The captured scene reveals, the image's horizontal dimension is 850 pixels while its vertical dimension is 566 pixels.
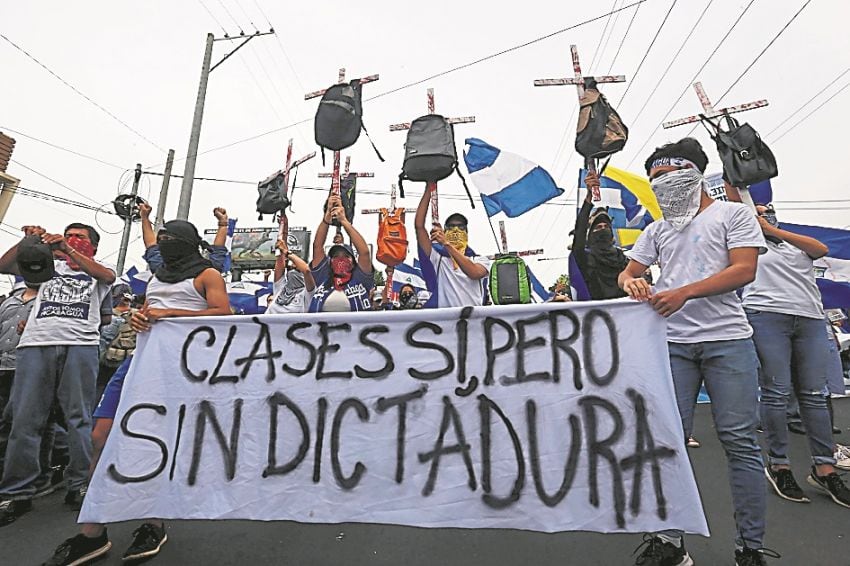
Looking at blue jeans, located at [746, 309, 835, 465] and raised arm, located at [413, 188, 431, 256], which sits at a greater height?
raised arm, located at [413, 188, 431, 256]

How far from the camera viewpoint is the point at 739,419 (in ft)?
6.84

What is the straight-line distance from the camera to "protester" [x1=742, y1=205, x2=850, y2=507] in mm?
2977

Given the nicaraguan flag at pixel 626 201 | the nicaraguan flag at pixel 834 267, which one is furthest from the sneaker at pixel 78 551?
the nicaraguan flag at pixel 834 267

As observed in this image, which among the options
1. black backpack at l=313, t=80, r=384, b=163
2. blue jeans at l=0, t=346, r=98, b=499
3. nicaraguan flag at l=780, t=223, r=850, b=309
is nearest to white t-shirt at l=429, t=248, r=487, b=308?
black backpack at l=313, t=80, r=384, b=163

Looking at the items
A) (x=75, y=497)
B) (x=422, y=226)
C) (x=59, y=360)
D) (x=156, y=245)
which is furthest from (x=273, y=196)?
(x=75, y=497)

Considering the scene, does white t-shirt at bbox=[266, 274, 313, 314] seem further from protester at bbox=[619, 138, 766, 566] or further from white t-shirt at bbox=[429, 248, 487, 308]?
protester at bbox=[619, 138, 766, 566]

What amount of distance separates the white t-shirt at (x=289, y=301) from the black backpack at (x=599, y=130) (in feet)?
8.00

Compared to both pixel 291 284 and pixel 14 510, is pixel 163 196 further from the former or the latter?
pixel 14 510

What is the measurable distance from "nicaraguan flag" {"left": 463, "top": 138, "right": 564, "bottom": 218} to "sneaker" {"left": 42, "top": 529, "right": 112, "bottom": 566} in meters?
4.20

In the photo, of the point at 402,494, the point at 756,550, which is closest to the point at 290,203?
the point at 402,494

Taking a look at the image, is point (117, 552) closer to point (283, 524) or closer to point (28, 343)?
point (283, 524)

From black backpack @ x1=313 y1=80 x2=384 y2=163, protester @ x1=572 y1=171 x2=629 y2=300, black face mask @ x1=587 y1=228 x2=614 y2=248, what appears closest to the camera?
protester @ x1=572 y1=171 x2=629 y2=300

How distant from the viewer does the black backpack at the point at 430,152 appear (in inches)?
153

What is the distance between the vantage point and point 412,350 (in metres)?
2.29
